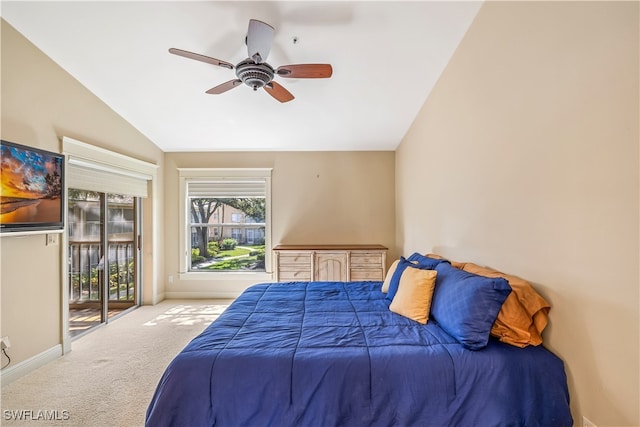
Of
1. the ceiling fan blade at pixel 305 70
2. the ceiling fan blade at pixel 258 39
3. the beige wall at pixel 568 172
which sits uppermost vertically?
the ceiling fan blade at pixel 258 39

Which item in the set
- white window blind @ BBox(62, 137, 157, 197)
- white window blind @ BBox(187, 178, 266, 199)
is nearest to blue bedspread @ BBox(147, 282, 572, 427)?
white window blind @ BBox(62, 137, 157, 197)

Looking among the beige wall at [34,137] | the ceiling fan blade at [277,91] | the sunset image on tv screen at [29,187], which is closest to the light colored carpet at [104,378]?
the beige wall at [34,137]

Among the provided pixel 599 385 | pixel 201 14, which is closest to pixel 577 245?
pixel 599 385

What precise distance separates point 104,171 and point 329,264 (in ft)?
10.3

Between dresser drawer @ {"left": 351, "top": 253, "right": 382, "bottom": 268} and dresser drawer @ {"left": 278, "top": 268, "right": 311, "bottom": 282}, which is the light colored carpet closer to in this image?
dresser drawer @ {"left": 278, "top": 268, "right": 311, "bottom": 282}

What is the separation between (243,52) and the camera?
7.93 ft

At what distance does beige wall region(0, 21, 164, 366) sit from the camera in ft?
7.22

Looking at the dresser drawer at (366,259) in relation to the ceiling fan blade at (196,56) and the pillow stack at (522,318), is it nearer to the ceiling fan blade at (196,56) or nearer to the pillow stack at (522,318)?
the pillow stack at (522,318)

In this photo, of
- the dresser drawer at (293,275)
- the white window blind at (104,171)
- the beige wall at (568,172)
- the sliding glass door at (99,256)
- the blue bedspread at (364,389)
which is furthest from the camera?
the dresser drawer at (293,275)

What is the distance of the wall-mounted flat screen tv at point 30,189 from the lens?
2.11 meters

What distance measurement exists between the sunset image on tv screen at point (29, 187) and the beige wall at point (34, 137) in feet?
0.57

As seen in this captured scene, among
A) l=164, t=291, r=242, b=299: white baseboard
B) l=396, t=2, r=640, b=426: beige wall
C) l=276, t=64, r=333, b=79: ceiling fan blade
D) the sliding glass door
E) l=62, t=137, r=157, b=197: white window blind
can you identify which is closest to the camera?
l=396, t=2, r=640, b=426: beige wall

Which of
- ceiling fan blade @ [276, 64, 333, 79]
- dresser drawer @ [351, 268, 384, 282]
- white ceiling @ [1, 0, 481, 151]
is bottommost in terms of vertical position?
A: dresser drawer @ [351, 268, 384, 282]

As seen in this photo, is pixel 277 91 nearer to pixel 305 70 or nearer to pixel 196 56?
pixel 305 70
